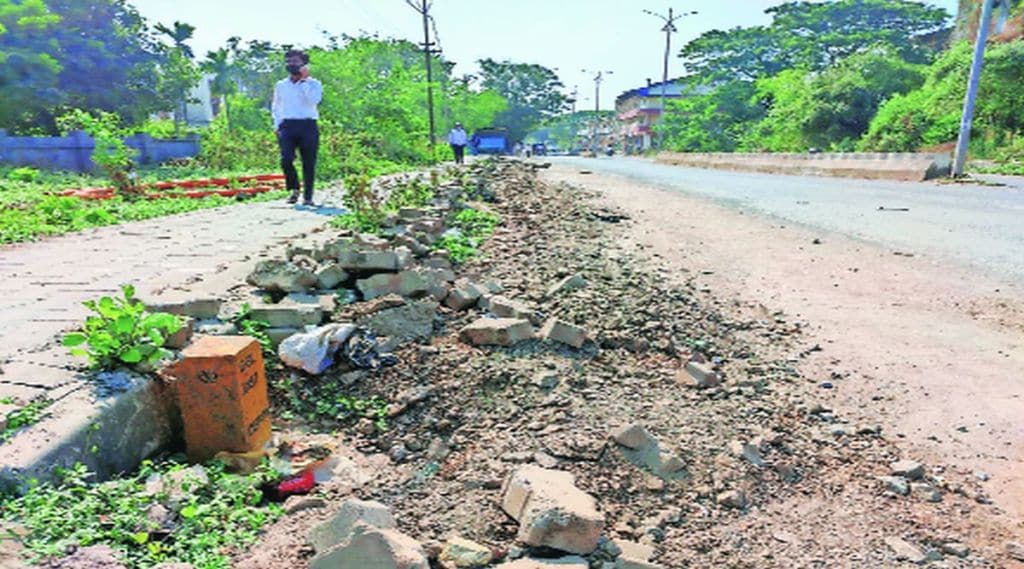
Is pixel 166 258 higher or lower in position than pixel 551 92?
lower

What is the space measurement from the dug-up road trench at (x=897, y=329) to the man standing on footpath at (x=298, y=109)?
343 centimetres

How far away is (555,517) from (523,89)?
88820 millimetres

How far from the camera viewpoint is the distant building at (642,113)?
7157cm

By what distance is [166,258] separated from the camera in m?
4.20

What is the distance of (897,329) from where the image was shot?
3.99 m

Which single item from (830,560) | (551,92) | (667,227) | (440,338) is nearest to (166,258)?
(440,338)

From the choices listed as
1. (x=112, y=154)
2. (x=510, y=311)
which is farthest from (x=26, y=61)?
(x=510, y=311)

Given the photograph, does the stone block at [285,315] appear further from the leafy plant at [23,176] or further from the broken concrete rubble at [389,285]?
the leafy plant at [23,176]

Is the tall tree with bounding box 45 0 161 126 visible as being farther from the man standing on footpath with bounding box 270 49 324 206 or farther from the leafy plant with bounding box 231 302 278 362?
the leafy plant with bounding box 231 302 278 362

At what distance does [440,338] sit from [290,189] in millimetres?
4937

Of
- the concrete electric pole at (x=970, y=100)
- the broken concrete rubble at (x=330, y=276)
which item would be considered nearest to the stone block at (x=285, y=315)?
the broken concrete rubble at (x=330, y=276)

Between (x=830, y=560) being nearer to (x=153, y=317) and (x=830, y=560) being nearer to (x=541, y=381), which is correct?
(x=541, y=381)

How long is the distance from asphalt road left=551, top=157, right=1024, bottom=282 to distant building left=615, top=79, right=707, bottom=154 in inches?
2133

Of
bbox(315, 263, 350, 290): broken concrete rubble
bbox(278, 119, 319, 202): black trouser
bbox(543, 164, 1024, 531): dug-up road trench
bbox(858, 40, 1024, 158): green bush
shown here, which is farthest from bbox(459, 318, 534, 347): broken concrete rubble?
bbox(858, 40, 1024, 158): green bush
